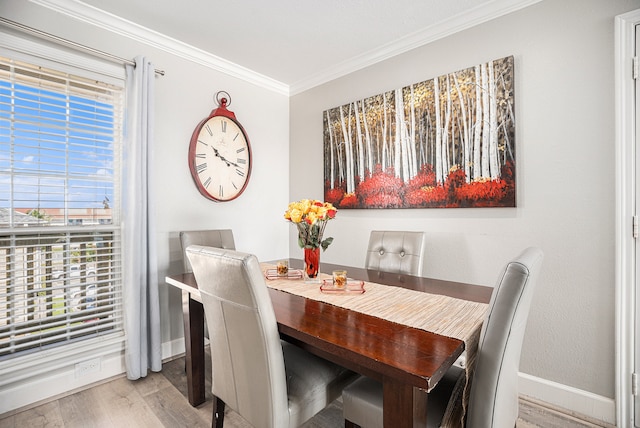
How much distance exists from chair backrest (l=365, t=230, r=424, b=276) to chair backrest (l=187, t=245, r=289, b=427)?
3.99 ft

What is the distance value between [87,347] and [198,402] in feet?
2.85

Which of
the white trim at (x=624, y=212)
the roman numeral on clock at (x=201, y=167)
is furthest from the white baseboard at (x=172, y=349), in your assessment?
the white trim at (x=624, y=212)

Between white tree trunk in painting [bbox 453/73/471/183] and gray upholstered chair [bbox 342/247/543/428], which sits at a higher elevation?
white tree trunk in painting [bbox 453/73/471/183]

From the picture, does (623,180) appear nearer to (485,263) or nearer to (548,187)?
(548,187)

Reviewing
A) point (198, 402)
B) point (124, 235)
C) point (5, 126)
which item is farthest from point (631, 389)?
point (5, 126)

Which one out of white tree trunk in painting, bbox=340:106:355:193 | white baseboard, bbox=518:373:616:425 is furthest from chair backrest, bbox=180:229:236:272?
white baseboard, bbox=518:373:616:425

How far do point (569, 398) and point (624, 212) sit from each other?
111 centimetres

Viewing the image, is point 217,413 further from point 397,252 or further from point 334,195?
point 334,195

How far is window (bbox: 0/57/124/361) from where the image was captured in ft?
5.88

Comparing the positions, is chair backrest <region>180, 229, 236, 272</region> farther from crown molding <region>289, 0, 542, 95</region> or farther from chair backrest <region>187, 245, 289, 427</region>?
crown molding <region>289, 0, 542, 95</region>

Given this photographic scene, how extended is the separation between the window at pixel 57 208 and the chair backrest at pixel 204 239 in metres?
0.48

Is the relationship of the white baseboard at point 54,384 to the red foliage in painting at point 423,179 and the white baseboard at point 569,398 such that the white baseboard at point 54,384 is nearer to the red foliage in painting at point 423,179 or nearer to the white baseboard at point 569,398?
the red foliage in painting at point 423,179

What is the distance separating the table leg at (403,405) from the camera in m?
0.86

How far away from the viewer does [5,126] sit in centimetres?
177
